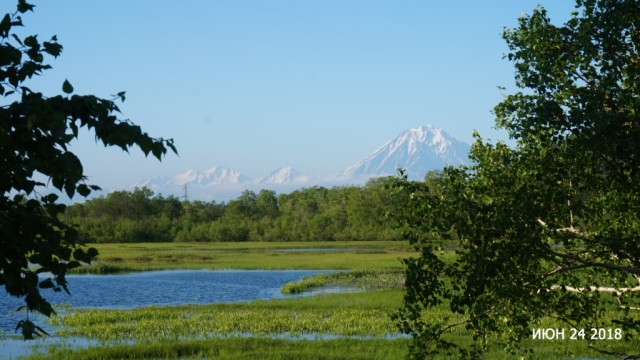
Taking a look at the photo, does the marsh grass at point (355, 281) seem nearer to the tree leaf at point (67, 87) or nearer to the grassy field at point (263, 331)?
the grassy field at point (263, 331)

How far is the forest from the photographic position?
126375 millimetres

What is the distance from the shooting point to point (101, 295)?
42531 mm

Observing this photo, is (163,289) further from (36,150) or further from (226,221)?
(226,221)

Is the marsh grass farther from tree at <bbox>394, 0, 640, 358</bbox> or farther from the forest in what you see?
the forest

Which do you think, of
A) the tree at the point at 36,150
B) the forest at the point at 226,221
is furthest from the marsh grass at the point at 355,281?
the forest at the point at 226,221

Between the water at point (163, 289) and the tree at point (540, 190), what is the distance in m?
21.7

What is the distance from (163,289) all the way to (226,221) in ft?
333

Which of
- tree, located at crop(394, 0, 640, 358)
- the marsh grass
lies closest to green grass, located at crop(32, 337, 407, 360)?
tree, located at crop(394, 0, 640, 358)

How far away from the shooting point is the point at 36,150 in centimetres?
470

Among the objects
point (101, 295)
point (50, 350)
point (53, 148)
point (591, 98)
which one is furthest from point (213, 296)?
point (53, 148)

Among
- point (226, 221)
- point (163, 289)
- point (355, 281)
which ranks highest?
point (226, 221)

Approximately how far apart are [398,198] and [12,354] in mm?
16187

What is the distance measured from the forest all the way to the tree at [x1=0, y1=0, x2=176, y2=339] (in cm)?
10221

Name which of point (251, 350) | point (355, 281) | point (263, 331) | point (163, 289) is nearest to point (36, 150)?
point (251, 350)
